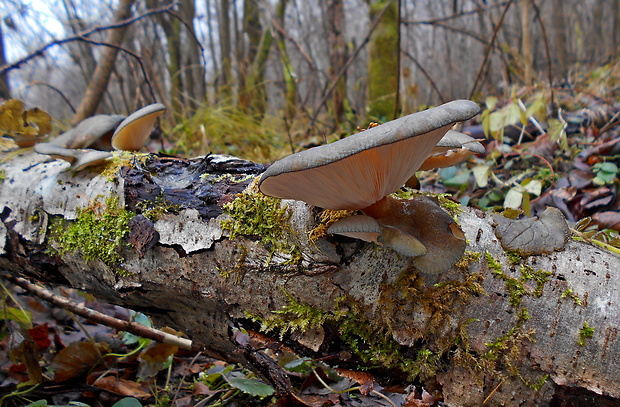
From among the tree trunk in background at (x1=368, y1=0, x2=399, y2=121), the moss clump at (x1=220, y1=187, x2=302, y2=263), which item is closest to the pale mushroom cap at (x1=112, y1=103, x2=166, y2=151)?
the moss clump at (x1=220, y1=187, x2=302, y2=263)

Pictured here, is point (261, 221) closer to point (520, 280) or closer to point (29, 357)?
point (520, 280)

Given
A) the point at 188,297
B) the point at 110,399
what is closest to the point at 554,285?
the point at 188,297

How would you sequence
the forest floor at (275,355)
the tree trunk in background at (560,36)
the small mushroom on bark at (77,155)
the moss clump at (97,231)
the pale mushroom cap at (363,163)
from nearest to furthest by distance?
the pale mushroom cap at (363,163) < the moss clump at (97,231) < the small mushroom on bark at (77,155) < the forest floor at (275,355) < the tree trunk in background at (560,36)

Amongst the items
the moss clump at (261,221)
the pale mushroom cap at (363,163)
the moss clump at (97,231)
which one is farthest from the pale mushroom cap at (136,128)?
the pale mushroom cap at (363,163)

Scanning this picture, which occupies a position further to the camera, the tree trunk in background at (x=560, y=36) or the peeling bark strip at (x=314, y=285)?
the tree trunk in background at (x=560, y=36)

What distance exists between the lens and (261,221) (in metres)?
1.31

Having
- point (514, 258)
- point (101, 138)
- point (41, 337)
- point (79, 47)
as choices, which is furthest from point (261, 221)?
point (79, 47)

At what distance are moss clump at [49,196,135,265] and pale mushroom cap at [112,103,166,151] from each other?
377 mm

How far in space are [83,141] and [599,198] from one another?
3093mm

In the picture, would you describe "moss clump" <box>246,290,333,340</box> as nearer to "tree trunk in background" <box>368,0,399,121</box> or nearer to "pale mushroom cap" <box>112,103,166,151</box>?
"pale mushroom cap" <box>112,103,166,151</box>

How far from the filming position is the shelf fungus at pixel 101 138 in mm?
1580

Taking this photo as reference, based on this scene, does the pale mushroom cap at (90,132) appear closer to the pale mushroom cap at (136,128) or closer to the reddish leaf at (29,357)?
the pale mushroom cap at (136,128)

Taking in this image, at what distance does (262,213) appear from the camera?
4.32 ft

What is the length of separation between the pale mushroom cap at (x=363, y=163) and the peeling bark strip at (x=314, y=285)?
20 cm
